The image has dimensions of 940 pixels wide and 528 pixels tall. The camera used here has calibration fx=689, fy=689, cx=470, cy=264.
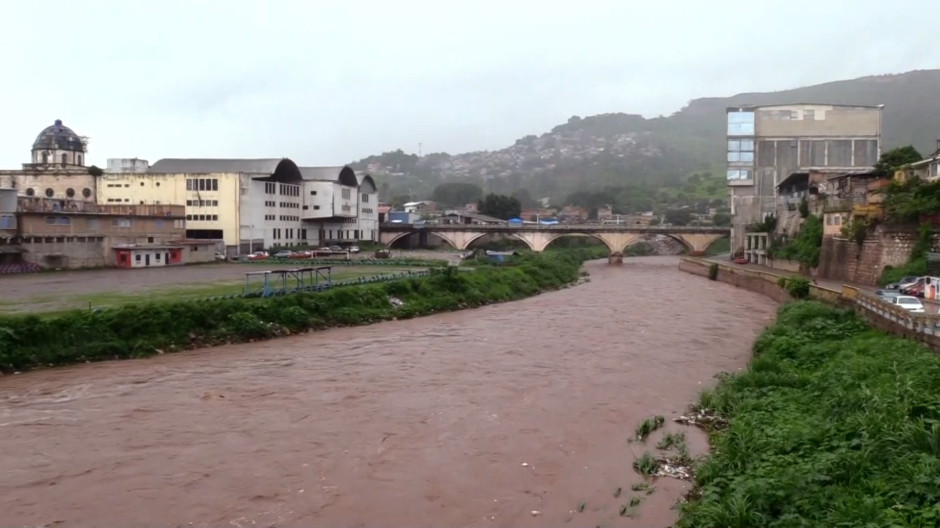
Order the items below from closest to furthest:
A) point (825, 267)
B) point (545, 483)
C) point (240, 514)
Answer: point (240, 514)
point (545, 483)
point (825, 267)

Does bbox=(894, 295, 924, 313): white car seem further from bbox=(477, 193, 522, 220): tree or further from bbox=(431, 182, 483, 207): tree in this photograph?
bbox=(431, 182, 483, 207): tree

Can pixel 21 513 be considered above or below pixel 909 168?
below

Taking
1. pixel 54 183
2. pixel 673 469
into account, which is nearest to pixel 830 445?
pixel 673 469

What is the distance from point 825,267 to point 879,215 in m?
6.71

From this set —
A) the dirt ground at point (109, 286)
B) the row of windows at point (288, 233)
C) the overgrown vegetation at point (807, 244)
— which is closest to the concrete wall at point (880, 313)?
the overgrown vegetation at point (807, 244)

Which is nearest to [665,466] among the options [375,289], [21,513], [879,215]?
[21,513]

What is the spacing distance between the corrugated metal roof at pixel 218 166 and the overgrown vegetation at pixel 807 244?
36970mm

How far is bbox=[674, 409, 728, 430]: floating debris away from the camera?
37.3ft

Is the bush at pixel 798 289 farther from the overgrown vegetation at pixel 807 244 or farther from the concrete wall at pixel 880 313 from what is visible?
the overgrown vegetation at pixel 807 244

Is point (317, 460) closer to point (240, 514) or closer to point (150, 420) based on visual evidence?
point (240, 514)

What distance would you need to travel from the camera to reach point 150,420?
38.6 feet

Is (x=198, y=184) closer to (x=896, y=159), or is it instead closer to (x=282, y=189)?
(x=282, y=189)

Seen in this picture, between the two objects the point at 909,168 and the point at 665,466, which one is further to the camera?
the point at 909,168

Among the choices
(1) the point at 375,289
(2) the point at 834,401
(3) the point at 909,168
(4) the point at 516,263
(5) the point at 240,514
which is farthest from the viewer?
(4) the point at 516,263
